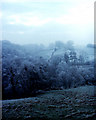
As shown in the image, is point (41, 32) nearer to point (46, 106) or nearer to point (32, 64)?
point (32, 64)

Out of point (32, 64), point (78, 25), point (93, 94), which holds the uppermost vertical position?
point (78, 25)

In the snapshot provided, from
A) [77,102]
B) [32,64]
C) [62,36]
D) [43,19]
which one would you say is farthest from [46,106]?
[43,19]

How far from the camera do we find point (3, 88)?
2.48 m

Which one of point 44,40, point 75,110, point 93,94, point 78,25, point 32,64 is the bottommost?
point 75,110

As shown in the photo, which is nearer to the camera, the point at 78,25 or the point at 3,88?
the point at 3,88

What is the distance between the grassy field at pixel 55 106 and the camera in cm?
237

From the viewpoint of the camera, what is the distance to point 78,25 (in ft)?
9.22

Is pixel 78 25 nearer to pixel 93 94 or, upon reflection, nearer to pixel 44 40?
pixel 44 40

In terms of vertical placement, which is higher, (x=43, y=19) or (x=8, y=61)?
(x=43, y=19)

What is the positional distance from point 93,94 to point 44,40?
46.0 inches

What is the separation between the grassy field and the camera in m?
2.37

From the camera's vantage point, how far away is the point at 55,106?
2.51m

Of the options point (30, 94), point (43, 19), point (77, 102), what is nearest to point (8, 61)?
point (30, 94)

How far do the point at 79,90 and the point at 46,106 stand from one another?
0.62m
